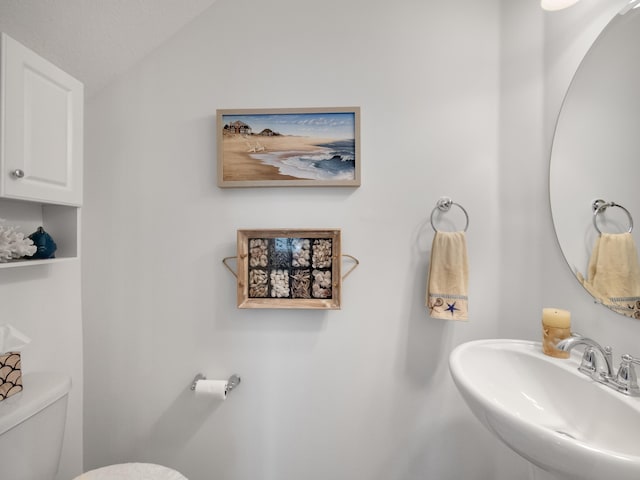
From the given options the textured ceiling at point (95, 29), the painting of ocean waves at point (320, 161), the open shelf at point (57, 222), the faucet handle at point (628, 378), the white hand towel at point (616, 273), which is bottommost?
the faucet handle at point (628, 378)

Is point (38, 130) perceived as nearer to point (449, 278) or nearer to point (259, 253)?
point (259, 253)

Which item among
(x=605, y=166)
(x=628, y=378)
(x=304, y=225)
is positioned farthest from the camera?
(x=304, y=225)

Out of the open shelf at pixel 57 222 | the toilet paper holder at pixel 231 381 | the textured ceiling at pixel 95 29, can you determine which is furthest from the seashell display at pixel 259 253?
the textured ceiling at pixel 95 29

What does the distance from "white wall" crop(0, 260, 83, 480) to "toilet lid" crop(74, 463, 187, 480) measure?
50 centimetres

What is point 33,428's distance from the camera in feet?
2.93

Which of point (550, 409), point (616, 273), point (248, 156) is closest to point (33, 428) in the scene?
point (248, 156)

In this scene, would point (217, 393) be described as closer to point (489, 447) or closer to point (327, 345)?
point (327, 345)

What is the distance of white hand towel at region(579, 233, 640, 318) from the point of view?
80 centimetres

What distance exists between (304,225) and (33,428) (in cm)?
114

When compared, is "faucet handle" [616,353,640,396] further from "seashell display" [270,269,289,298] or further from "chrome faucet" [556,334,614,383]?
"seashell display" [270,269,289,298]

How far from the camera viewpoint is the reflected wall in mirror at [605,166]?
2.61ft

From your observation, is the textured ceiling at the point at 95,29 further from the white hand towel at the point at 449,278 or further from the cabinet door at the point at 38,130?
the white hand towel at the point at 449,278

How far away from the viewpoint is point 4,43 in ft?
2.57

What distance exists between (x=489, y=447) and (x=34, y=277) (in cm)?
204
